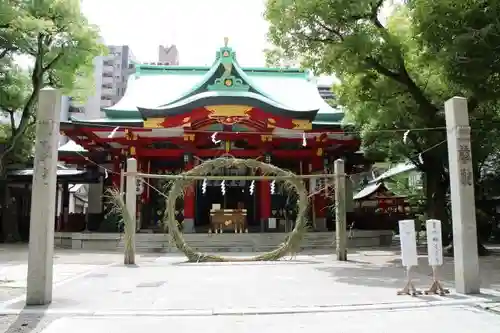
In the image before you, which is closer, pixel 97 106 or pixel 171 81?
pixel 171 81

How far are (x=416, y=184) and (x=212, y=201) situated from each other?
42.1 feet

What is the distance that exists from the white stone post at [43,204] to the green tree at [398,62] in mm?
8017

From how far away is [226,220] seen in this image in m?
19.8

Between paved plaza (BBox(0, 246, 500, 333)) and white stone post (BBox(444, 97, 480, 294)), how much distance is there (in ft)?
1.39

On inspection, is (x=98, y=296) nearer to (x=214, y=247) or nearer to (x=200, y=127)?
(x=214, y=247)

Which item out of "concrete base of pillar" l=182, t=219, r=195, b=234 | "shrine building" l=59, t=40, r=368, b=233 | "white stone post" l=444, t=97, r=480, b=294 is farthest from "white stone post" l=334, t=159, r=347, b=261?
"concrete base of pillar" l=182, t=219, r=195, b=234

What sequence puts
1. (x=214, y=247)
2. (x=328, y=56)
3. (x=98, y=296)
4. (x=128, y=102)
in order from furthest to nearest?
1. (x=128, y=102)
2. (x=214, y=247)
3. (x=328, y=56)
4. (x=98, y=296)

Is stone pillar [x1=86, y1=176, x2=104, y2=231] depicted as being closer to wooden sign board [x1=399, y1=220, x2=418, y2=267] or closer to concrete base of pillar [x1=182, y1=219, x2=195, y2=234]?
concrete base of pillar [x1=182, y1=219, x2=195, y2=234]

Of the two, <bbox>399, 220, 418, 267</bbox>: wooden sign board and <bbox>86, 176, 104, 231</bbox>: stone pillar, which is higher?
<bbox>86, 176, 104, 231</bbox>: stone pillar

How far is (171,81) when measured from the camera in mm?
28547

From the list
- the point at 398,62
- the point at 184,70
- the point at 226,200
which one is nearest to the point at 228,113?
the point at 226,200

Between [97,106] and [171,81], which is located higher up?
[97,106]

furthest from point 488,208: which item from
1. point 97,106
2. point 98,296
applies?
point 97,106

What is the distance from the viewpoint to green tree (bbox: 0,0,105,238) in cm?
1573
